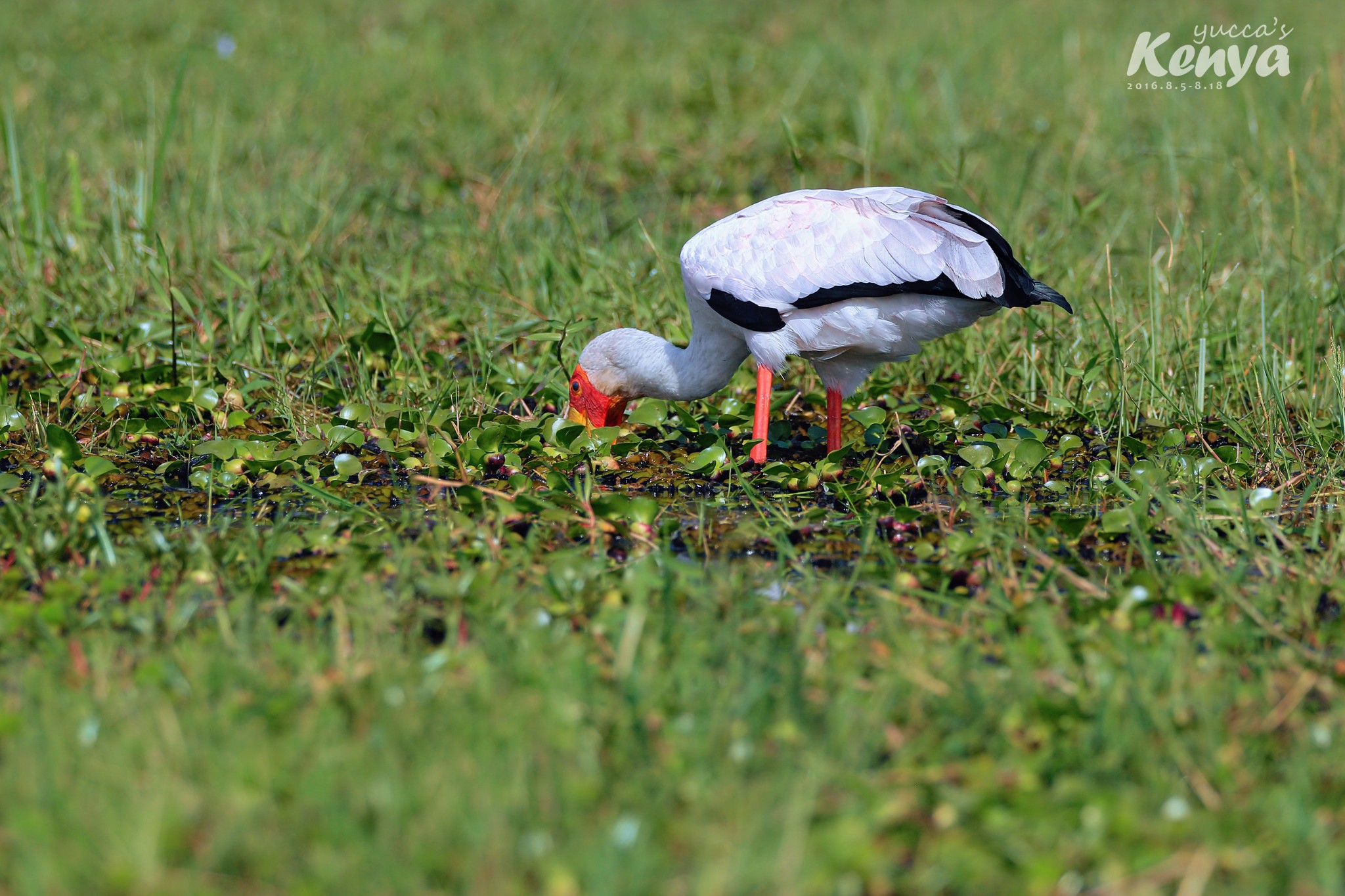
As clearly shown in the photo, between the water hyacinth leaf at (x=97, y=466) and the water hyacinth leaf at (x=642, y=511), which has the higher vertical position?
the water hyacinth leaf at (x=97, y=466)

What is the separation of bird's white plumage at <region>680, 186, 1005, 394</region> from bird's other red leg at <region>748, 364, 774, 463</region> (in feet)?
0.22

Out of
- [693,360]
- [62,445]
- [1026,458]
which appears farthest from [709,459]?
[62,445]

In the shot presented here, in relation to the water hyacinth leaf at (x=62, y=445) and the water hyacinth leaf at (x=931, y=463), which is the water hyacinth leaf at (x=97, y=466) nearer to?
the water hyacinth leaf at (x=62, y=445)

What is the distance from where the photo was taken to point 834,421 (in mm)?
3912

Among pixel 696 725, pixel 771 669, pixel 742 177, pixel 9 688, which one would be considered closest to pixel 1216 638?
pixel 771 669

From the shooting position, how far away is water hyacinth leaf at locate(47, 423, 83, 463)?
344 centimetres

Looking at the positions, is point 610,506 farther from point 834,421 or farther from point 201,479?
point 201,479

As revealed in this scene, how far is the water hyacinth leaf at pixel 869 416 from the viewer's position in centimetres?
395

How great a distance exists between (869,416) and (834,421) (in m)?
0.13

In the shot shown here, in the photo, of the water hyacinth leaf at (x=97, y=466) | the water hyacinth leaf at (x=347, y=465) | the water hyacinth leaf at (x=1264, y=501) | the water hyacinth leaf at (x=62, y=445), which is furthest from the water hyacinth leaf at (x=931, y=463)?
the water hyacinth leaf at (x=62, y=445)

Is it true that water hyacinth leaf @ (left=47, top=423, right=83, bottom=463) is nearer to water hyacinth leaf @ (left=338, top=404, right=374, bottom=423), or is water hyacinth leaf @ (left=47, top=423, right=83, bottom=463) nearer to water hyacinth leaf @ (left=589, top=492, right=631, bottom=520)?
water hyacinth leaf @ (left=338, top=404, right=374, bottom=423)

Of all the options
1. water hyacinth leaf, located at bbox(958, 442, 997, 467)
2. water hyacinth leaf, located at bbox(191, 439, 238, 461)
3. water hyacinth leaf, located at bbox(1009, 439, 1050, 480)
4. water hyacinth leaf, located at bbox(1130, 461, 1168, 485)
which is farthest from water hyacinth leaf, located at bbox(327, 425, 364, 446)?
water hyacinth leaf, located at bbox(1130, 461, 1168, 485)

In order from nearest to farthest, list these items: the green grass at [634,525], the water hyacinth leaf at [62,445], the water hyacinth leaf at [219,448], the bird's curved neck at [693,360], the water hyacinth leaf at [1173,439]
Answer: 1. the green grass at [634,525]
2. the water hyacinth leaf at [62,445]
3. the water hyacinth leaf at [219,448]
4. the water hyacinth leaf at [1173,439]
5. the bird's curved neck at [693,360]

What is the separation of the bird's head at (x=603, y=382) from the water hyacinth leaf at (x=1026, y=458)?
3.79 ft
